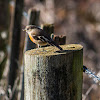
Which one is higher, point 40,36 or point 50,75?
point 40,36

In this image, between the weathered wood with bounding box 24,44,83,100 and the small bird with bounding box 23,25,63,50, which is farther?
the small bird with bounding box 23,25,63,50

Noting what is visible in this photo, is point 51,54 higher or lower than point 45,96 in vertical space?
higher

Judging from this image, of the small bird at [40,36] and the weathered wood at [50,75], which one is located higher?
the small bird at [40,36]

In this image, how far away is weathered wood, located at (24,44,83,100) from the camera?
1.66 m

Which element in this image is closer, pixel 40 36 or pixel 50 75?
pixel 50 75

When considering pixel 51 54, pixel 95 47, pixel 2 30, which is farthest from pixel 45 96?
pixel 95 47

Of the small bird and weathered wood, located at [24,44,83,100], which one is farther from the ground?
the small bird

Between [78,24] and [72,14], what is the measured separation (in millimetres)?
703

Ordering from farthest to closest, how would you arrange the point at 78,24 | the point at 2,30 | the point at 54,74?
the point at 78,24, the point at 2,30, the point at 54,74

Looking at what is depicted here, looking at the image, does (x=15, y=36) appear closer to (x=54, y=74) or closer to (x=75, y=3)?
(x=54, y=74)

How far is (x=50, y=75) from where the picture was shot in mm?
1659

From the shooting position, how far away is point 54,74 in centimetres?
166

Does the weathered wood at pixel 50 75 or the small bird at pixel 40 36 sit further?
the small bird at pixel 40 36

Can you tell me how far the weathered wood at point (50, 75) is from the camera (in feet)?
5.43
